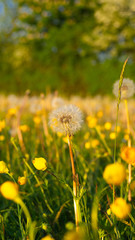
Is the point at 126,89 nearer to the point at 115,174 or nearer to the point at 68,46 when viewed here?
the point at 115,174

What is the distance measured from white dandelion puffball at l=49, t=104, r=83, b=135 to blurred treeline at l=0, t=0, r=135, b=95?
7461 mm

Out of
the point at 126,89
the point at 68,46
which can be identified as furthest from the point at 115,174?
the point at 68,46

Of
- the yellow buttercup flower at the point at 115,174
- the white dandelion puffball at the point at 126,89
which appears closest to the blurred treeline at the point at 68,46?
the white dandelion puffball at the point at 126,89

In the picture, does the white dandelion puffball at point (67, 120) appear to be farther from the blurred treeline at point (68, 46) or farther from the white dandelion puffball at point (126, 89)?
the blurred treeline at point (68, 46)

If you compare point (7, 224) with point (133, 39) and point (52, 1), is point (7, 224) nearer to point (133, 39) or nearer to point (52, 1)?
point (133, 39)

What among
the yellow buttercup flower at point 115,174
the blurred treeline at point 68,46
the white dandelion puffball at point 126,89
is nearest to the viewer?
the yellow buttercup flower at point 115,174

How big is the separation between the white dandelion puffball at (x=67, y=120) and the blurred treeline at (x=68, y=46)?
7461 mm

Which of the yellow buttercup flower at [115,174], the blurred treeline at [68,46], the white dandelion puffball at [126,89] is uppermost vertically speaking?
the blurred treeline at [68,46]

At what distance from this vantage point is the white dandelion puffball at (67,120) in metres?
0.91

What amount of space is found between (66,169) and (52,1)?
12.6 metres

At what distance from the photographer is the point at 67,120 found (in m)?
0.95

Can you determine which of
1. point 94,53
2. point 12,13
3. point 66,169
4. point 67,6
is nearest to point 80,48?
point 94,53

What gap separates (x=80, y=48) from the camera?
11.3 m

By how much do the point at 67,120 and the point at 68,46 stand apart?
11.0 metres
